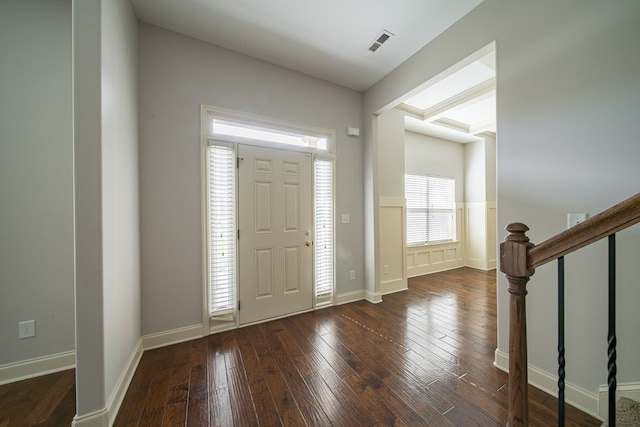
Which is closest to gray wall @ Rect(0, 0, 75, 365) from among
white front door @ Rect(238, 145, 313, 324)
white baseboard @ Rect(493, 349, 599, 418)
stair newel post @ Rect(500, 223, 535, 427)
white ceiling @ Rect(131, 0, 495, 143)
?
white ceiling @ Rect(131, 0, 495, 143)

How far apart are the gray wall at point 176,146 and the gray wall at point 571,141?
239 centimetres

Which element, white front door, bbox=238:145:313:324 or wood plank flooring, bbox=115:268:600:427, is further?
white front door, bbox=238:145:313:324

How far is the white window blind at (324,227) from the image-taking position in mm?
3107

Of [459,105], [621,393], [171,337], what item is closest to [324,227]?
[171,337]

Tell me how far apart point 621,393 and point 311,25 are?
138 inches

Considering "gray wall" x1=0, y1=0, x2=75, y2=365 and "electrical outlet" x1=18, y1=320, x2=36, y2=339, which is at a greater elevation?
"gray wall" x1=0, y1=0, x2=75, y2=365

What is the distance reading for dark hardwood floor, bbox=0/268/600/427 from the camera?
1.45 metres

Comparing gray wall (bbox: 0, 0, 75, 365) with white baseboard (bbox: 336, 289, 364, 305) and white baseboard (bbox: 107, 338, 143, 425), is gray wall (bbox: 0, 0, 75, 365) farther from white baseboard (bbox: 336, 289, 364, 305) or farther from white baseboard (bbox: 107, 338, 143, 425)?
white baseboard (bbox: 336, 289, 364, 305)

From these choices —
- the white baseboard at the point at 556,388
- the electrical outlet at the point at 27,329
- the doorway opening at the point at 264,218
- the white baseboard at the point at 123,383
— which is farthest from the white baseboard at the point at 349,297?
the electrical outlet at the point at 27,329

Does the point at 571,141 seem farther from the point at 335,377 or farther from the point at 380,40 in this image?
the point at 335,377

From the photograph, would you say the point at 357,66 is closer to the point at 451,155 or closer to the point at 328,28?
the point at 328,28

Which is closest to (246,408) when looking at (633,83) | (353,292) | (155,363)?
(155,363)

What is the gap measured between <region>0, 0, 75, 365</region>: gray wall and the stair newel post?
302cm

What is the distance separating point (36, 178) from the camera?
6.00ft
